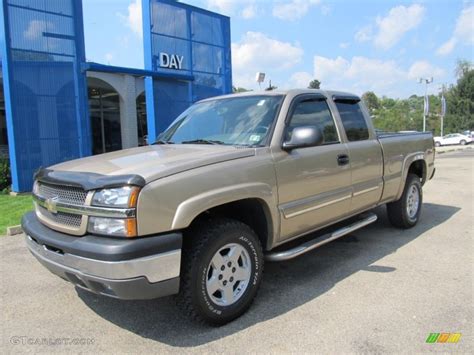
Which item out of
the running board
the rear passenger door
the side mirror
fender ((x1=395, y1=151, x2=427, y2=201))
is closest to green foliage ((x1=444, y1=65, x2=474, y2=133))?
fender ((x1=395, y1=151, x2=427, y2=201))

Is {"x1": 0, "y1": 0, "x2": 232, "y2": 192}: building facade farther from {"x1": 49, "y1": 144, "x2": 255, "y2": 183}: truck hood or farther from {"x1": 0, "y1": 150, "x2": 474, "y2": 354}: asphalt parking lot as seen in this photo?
{"x1": 49, "y1": 144, "x2": 255, "y2": 183}: truck hood

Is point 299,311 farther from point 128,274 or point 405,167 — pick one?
point 405,167

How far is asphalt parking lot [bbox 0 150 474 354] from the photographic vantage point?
305 cm

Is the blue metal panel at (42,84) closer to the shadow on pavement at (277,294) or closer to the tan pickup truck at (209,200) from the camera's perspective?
the tan pickup truck at (209,200)

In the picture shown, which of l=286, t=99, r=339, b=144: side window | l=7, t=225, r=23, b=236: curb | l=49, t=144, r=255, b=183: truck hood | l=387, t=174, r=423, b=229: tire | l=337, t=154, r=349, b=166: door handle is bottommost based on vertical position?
l=7, t=225, r=23, b=236: curb

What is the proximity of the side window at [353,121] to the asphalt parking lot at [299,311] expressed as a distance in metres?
1.44

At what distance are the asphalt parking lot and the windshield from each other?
5.02 feet

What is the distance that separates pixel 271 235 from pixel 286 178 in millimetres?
535

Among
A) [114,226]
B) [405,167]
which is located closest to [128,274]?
[114,226]

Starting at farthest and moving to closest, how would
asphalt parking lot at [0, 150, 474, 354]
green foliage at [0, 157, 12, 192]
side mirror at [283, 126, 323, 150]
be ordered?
green foliage at [0, 157, 12, 192] < side mirror at [283, 126, 323, 150] < asphalt parking lot at [0, 150, 474, 354]

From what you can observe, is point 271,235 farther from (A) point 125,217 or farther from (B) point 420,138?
(B) point 420,138

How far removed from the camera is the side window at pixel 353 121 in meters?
4.84

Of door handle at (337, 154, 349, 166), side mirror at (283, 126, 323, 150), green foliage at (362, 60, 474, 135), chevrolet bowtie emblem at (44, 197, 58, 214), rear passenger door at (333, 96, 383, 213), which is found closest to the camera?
chevrolet bowtie emblem at (44, 197, 58, 214)

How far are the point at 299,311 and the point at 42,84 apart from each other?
30.1 feet
